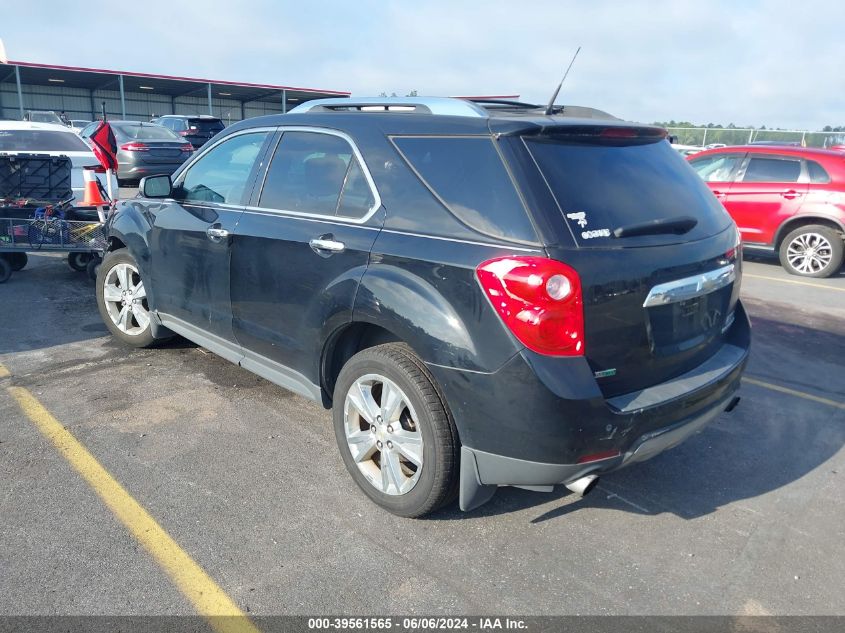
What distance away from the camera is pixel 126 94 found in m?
42.7

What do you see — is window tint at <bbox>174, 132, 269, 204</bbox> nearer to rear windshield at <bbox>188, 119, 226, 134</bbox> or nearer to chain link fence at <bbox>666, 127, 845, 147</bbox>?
rear windshield at <bbox>188, 119, 226, 134</bbox>

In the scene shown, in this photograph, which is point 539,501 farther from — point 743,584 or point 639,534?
point 743,584

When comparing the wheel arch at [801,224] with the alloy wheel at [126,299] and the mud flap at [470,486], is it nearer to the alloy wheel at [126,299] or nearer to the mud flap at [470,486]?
the mud flap at [470,486]

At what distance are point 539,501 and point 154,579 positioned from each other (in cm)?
178

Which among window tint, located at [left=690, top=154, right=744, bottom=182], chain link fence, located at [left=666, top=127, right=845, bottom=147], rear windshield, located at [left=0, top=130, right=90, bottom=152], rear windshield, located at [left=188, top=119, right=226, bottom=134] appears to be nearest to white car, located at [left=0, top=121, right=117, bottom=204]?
rear windshield, located at [left=0, top=130, right=90, bottom=152]

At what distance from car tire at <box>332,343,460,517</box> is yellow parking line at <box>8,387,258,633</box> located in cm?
86

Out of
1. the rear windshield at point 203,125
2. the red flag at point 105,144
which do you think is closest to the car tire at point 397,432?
the red flag at point 105,144

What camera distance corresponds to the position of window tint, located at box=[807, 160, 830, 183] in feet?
29.8

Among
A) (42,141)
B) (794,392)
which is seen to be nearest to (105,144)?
(42,141)

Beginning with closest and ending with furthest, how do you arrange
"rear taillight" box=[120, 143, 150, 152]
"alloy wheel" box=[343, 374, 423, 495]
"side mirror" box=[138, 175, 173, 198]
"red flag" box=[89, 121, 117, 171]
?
1. "alloy wheel" box=[343, 374, 423, 495]
2. "side mirror" box=[138, 175, 173, 198]
3. "red flag" box=[89, 121, 117, 171]
4. "rear taillight" box=[120, 143, 150, 152]

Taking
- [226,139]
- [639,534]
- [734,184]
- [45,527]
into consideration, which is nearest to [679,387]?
[639,534]

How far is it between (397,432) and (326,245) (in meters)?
0.97

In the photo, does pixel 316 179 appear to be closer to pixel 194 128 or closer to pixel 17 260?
pixel 17 260

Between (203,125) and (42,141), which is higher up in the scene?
(203,125)
